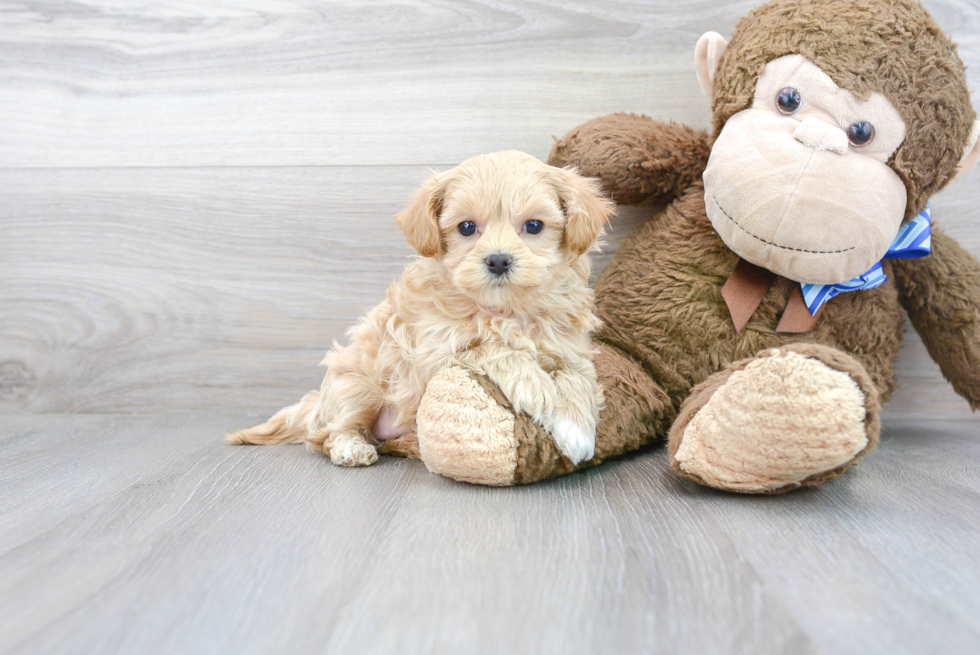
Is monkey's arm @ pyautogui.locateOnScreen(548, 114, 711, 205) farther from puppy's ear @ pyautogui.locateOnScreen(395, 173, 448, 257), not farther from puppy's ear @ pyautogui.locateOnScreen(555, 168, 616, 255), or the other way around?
puppy's ear @ pyautogui.locateOnScreen(395, 173, 448, 257)

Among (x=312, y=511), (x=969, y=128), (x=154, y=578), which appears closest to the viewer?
(x=154, y=578)

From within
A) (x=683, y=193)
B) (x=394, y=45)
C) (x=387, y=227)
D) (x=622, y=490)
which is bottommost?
(x=622, y=490)

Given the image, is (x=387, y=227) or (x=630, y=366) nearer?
(x=630, y=366)

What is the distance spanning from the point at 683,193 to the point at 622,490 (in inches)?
25.5

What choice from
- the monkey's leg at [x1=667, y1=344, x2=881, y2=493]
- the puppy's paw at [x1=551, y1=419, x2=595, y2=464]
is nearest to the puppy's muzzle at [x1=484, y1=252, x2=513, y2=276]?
the puppy's paw at [x1=551, y1=419, x2=595, y2=464]

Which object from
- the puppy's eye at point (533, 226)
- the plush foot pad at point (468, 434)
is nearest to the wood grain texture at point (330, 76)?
the puppy's eye at point (533, 226)

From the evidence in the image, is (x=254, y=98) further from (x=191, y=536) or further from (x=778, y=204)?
(x=778, y=204)

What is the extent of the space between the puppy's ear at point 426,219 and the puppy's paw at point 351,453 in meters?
0.39

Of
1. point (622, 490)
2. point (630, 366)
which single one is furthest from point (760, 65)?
point (622, 490)

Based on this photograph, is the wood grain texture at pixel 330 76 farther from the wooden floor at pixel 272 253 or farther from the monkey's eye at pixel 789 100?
the monkey's eye at pixel 789 100

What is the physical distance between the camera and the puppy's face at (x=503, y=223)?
3.53 feet

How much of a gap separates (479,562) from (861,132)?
35.9 inches

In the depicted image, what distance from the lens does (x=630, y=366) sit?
131 cm

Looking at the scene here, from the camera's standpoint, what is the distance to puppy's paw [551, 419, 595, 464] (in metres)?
1.09
